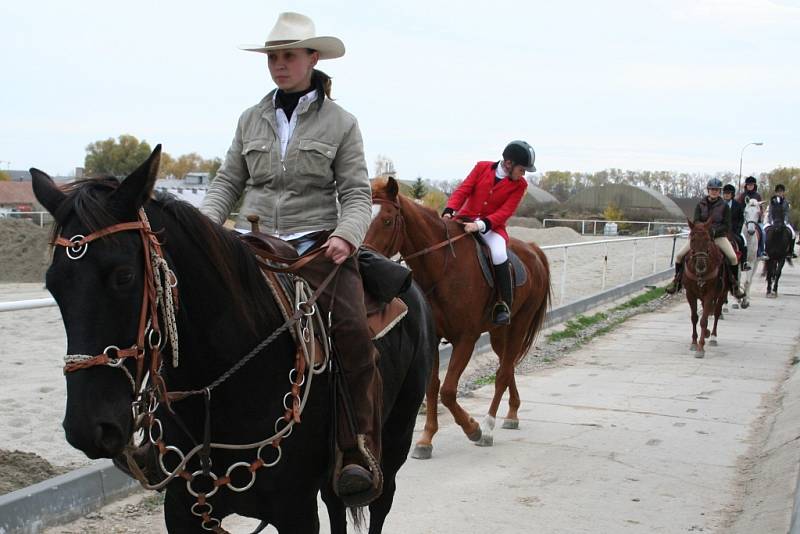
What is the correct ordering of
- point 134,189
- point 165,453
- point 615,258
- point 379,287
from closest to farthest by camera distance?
point 134,189 → point 165,453 → point 379,287 → point 615,258

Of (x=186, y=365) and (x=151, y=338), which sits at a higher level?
(x=151, y=338)

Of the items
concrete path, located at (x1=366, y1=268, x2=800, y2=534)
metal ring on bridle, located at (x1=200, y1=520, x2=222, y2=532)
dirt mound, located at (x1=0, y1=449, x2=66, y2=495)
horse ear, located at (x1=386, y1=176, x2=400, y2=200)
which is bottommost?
concrete path, located at (x1=366, y1=268, x2=800, y2=534)

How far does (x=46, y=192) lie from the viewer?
2600mm

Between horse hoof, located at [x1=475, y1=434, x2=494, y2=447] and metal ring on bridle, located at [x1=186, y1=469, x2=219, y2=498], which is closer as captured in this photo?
metal ring on bridle, located at [x1=186, y1=469, x2=219, y2=498]

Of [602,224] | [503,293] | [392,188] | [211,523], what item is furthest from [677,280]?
[602,224]

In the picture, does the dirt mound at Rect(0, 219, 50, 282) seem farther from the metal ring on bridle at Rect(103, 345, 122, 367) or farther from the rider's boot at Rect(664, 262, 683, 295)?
the metal ring on bridle at Rect(103, 345, 122, 367)

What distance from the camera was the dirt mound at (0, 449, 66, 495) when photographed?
17.3 ft

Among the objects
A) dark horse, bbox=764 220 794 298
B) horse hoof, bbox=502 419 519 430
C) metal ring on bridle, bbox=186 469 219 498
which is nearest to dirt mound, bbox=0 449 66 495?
metal ring on bridle, bbox=186 469 219 498

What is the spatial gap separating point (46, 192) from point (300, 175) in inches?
48.3

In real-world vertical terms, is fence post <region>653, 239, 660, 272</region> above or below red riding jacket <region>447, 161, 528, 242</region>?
below

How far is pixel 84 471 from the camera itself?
5.58 meters

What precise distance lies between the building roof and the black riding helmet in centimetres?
4421

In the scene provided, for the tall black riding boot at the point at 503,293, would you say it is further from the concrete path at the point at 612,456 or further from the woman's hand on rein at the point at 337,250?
the woman's hand on rein at the point at 337,250

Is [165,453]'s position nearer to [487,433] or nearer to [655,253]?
[487,433]
